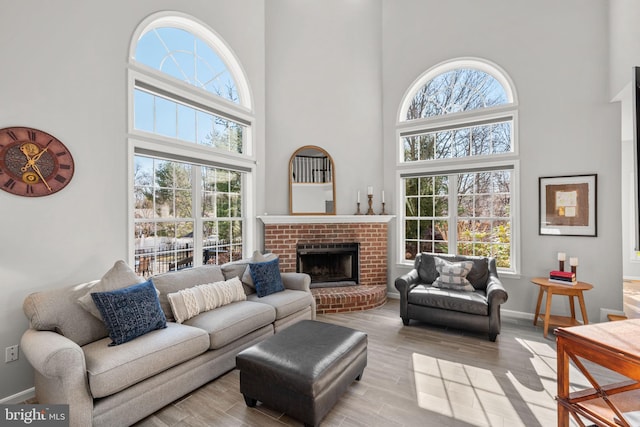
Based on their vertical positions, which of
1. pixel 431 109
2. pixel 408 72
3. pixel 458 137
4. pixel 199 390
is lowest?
pixel 199 390

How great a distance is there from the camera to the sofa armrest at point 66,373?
1763 mm

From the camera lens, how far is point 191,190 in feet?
12.4

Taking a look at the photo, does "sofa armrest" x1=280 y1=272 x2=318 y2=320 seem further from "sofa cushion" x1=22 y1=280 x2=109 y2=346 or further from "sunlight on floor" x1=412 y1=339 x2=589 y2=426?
"sofa cushion" x1=22 y1=280 x2=109 y2=346

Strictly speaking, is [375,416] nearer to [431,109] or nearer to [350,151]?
[350,151]

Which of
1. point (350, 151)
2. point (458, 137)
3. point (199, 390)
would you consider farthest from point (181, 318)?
point (458, 137)

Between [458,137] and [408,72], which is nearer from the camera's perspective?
[458,137]

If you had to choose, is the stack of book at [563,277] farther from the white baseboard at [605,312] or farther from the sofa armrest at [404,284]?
the sofa armrest at [404,284]

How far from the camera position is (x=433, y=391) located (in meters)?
2.41

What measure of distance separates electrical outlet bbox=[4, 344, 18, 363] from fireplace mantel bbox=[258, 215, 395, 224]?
9.31 feet

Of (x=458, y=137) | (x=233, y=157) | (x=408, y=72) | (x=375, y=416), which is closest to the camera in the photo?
(x=375, y=416)

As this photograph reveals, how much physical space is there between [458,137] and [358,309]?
309 centimetres

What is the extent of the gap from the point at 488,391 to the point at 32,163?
410 cm

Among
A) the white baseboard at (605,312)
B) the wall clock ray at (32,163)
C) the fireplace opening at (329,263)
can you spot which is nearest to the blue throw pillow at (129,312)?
the wall clock ray at (32,163)

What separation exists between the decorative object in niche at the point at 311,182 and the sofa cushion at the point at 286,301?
1.54 metres
